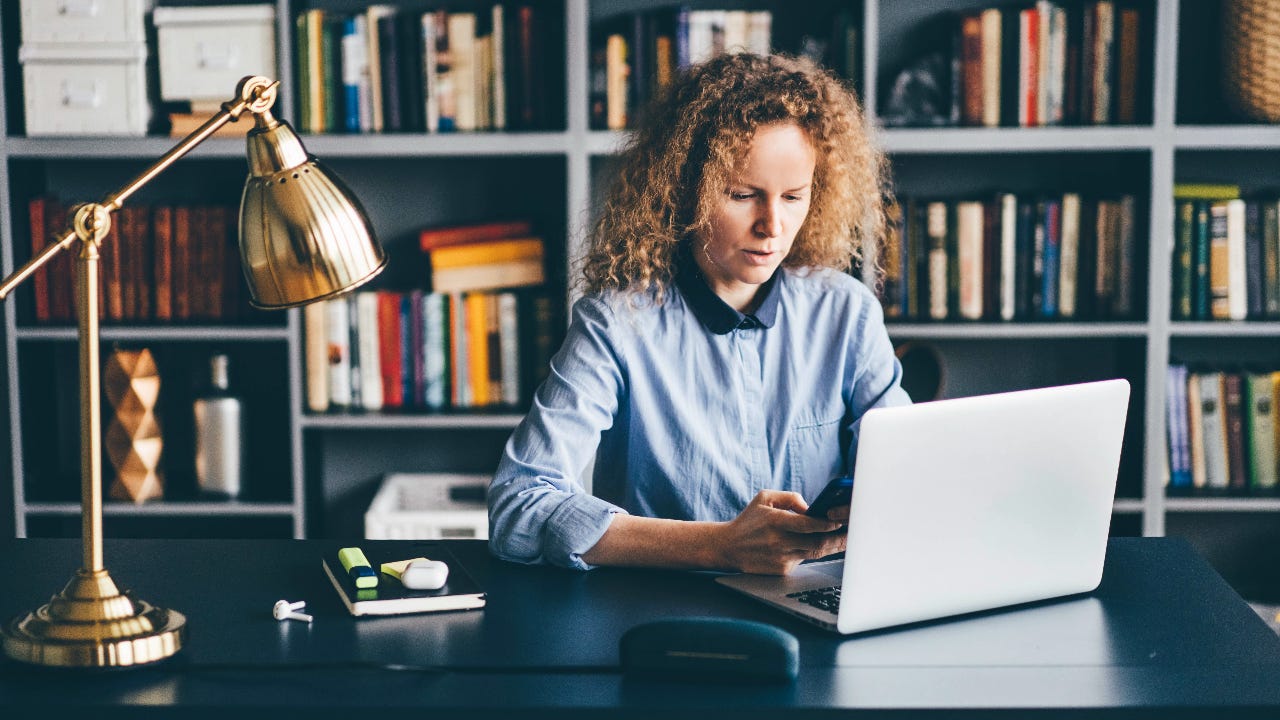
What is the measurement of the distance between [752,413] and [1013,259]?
3.93 ft

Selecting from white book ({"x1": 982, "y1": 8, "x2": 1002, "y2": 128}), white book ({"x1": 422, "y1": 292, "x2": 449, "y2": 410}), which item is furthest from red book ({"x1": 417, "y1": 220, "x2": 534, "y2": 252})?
white book ({"x1": 982, "y1": 8, "x2": 1002, "y2": 128})

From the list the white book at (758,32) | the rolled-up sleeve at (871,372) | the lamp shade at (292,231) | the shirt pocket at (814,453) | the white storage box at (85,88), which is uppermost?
the white book at (758,32)

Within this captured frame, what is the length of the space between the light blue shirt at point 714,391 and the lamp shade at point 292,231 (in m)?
0.51

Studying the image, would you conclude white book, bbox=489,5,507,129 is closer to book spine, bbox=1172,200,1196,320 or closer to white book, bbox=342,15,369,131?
white book, bbox=342,15,369,131

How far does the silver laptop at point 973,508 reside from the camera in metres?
1.07

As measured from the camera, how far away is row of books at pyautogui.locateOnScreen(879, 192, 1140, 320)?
2609mm

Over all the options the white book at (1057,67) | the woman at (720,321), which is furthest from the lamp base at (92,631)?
the white book at (1057,67)

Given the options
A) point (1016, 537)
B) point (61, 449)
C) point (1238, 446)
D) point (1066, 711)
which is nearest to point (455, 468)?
point (61, 449)

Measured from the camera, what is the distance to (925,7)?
109 inches

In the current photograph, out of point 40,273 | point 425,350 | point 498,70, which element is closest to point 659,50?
point 498,70

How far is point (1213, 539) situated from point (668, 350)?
1.89 meters

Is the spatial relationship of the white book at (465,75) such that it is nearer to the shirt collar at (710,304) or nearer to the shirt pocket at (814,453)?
the shirt collar at (710,304)

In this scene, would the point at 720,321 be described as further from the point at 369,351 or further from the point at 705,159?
the point at 369,351

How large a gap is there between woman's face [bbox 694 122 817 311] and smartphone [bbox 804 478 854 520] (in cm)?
46
